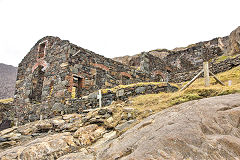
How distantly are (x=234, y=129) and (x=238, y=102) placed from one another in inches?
34.1

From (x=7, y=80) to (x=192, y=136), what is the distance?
136 ft

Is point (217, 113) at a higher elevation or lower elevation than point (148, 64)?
lower

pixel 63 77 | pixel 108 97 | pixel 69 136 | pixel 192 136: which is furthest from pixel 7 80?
pixel 192 136

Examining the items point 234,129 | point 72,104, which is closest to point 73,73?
point 72,104

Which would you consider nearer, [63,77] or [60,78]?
[63,77]

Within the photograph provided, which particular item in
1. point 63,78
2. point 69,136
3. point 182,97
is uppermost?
point 63,78

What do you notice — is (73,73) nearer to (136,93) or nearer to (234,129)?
(136,93)

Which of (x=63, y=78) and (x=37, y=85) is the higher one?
(x=63, y=78)

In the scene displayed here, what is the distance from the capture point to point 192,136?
2865 mm

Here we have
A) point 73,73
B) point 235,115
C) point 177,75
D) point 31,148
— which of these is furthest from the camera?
point 177,75

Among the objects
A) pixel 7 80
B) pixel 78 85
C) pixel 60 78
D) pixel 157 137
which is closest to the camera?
pixel 157 137

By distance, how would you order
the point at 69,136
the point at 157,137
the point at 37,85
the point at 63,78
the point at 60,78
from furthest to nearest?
the point at 37,85
the point at 60,78
the point at 63,78
the point at 69,136
the point at 157,137

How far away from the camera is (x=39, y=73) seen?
11430 mm

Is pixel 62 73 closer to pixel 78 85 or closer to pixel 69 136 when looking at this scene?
pixel 78 85
